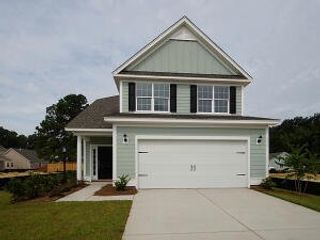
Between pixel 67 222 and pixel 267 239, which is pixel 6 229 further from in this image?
pixel 267 239

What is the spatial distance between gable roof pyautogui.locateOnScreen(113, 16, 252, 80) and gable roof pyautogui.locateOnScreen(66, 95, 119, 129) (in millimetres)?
3826

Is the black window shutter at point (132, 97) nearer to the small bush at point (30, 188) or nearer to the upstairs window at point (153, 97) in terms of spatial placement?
the upstairs window at point (153, 97)

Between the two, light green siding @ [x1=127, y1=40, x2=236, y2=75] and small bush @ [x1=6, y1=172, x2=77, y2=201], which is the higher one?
light green siding @ [x1=127, y1=40, x2=236, y2=75]

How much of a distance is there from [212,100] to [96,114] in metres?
7.92

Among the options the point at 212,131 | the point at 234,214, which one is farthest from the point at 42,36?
the point at 234,214

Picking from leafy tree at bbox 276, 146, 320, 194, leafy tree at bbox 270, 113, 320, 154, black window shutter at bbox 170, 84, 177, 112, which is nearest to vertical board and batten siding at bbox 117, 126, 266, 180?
leafy tree at bbox 276, 146, 320, 194

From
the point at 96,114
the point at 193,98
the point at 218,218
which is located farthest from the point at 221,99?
the point at 218,218

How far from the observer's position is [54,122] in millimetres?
60688

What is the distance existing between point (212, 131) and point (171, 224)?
29.5 feet

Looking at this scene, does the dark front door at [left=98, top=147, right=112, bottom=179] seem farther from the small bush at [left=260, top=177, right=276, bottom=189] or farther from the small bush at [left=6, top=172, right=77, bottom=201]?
the small bush at [left=260, top=177, right=276, bottom=189]

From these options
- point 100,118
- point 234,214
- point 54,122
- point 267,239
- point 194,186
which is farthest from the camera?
point 54,122

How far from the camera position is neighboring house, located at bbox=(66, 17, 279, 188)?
58.5 ft

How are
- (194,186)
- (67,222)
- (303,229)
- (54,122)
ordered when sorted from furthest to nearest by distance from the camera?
(54,122)
(194,186)
(67,222)
(303,229)

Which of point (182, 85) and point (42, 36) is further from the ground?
point (42, 36)
